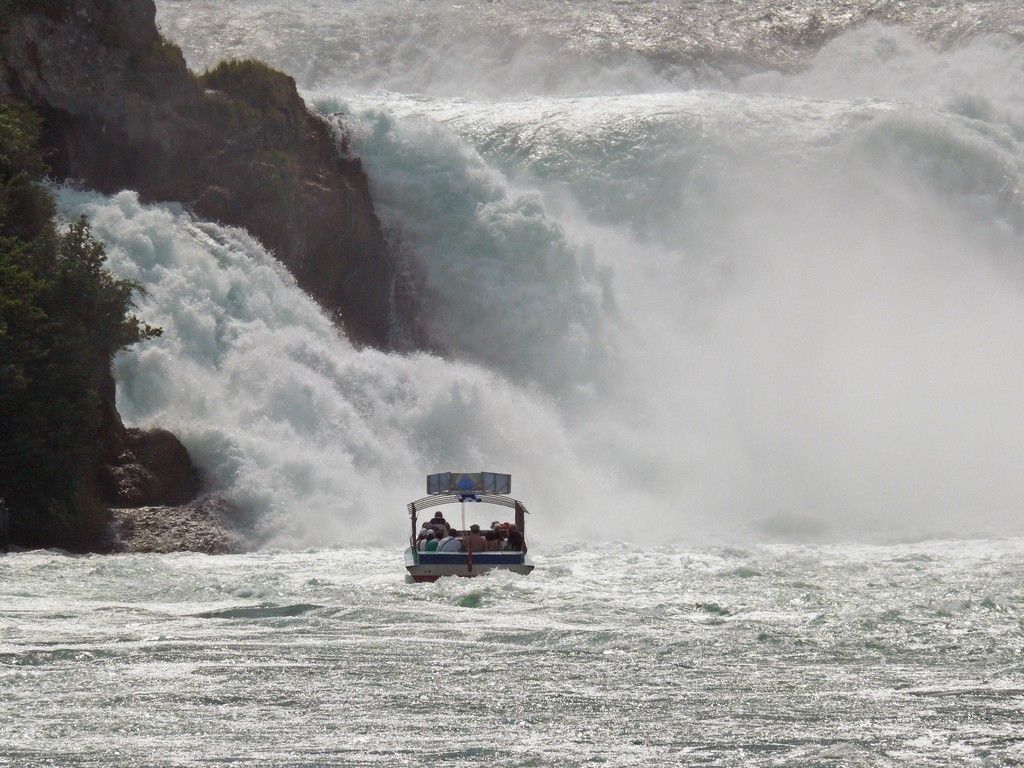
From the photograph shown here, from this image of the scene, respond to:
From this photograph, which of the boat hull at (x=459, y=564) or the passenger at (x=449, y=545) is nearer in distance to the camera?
the boat hull at (x=459, y=564)

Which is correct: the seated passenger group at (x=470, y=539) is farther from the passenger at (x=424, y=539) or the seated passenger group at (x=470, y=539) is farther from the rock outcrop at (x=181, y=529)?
the rock outcrop at (x=181, y=529)

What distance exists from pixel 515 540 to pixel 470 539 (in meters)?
1.08

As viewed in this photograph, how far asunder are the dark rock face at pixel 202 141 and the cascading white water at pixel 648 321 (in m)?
2.23

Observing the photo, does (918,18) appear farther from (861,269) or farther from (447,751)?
(447,751)

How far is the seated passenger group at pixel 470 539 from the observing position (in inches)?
1264

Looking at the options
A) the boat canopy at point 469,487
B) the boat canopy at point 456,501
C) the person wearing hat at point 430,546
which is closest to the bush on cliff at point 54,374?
the boat canopy at point 456,501

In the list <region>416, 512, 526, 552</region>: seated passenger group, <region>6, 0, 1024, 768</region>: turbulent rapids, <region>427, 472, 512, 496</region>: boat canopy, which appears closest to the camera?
<region>6, 0, 1024, 768</region>: turbulent rapids

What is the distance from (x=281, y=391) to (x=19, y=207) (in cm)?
720

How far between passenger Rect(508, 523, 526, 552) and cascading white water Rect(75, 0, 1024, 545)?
6915mm

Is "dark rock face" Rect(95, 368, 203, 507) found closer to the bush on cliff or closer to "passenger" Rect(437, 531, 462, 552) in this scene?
the bush on cliff

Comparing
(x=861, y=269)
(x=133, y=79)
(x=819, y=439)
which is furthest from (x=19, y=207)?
(x=861, y=269)

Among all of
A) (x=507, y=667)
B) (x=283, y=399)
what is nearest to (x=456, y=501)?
(x=283, y=399)

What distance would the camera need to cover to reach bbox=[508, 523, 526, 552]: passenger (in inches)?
1284

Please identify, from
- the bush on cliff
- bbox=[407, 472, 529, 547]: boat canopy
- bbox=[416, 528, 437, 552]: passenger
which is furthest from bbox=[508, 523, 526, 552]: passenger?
the bush on cliff
